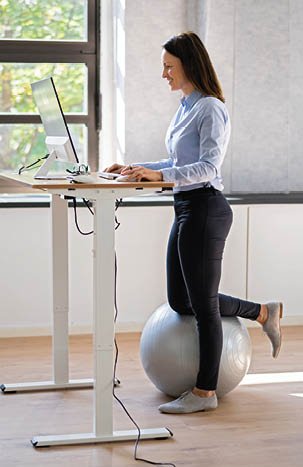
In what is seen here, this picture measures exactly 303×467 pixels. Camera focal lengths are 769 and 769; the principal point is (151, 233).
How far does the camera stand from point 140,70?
4.88 m

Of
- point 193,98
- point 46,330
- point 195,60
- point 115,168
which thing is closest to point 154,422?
point 115,168

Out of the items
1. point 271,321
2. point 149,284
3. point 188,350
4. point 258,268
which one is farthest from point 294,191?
point 188,350

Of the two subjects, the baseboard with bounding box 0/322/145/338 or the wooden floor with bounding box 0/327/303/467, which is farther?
the baseboard with bounding box 0/322/145/338

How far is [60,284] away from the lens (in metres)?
3.53

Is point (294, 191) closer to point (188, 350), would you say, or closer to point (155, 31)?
point (155, 31)

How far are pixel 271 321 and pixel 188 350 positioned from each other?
489 millimetres

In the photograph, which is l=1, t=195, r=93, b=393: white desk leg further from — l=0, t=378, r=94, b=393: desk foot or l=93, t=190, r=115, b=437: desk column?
l=93, t=190, r=115, b=437: desk column

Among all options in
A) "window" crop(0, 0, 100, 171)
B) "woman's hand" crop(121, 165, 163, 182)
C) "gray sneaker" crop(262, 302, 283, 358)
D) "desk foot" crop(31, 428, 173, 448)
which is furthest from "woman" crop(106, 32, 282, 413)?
"window" crop(0, 0, 100, 171)

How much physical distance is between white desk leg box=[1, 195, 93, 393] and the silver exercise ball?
1.34 feet

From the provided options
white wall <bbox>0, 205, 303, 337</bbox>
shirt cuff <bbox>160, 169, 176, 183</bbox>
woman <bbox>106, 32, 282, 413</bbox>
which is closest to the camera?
shirt cuff <bbox>160, 169, 176, 183</bbox>

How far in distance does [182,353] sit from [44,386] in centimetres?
74

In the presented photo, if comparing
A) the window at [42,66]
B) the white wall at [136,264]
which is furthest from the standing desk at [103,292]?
the window at [42,66]

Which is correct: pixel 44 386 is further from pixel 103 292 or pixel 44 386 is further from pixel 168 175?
pixel 168 175

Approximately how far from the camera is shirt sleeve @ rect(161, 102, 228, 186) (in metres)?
2.95
